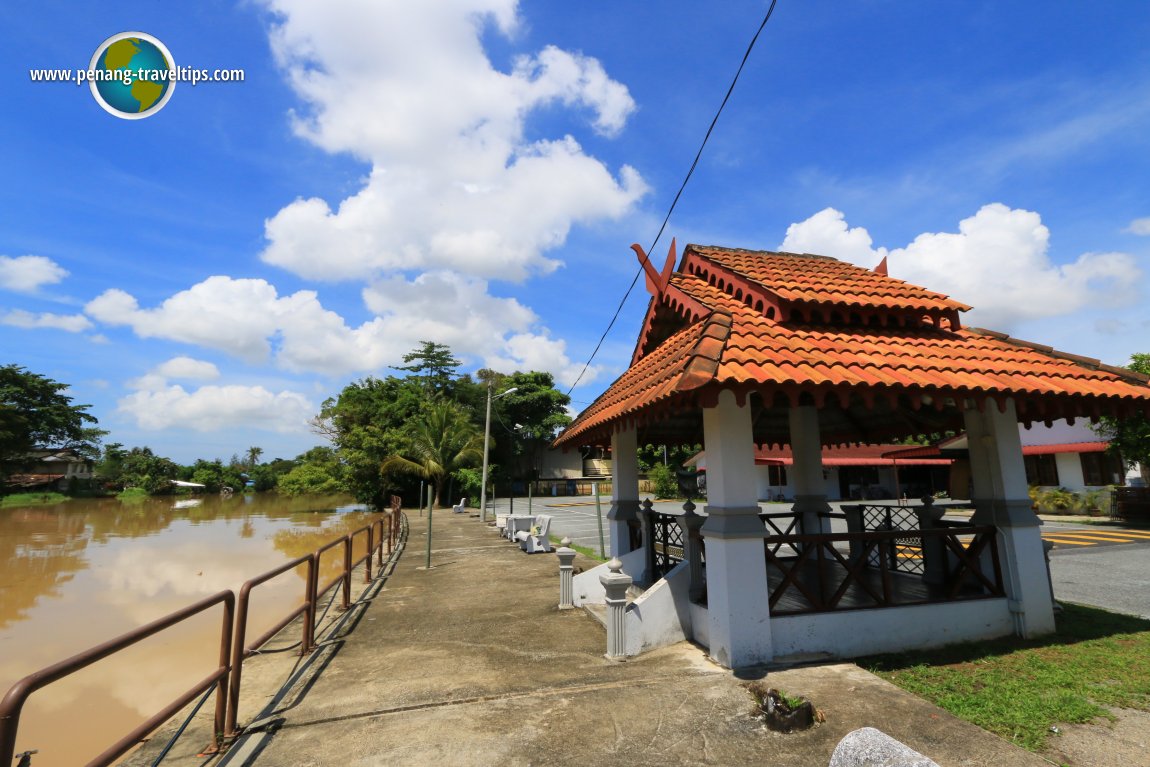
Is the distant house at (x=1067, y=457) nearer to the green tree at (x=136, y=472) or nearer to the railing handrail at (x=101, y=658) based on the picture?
the railing handrail at (x=101, y=658)

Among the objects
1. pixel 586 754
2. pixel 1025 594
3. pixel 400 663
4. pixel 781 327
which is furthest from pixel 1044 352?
pixel 400 663

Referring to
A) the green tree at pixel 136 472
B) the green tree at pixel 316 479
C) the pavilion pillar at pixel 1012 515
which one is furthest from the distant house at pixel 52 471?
the pavilion pillar at pixel 1012 515

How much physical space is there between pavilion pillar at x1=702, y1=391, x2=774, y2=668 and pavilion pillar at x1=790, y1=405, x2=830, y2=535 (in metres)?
3.65

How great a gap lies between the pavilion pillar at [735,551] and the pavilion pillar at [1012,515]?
9.88 ft

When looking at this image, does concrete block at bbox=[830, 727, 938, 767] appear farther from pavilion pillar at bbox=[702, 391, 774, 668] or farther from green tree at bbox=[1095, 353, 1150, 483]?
green tree at bbox=[1095, 353, 1150, 483]

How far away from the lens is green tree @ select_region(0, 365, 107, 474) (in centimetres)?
4969

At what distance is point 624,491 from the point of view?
8961mm

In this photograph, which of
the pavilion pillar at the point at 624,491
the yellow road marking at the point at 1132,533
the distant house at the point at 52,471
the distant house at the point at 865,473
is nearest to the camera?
the pavilion pillar at the point at 624,491

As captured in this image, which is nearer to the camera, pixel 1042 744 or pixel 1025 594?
pixel 1042 744

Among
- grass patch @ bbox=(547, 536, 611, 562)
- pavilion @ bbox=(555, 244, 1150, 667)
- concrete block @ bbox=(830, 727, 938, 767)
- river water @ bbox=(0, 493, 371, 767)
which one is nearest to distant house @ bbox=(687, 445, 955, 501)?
grass patch @ bbox=(547, 536, 611, 562)

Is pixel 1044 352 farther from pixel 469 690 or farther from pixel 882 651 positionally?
pixel 469 690

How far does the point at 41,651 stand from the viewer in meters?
8.80

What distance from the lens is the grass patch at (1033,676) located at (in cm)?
409

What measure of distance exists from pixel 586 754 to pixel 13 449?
66.2m
